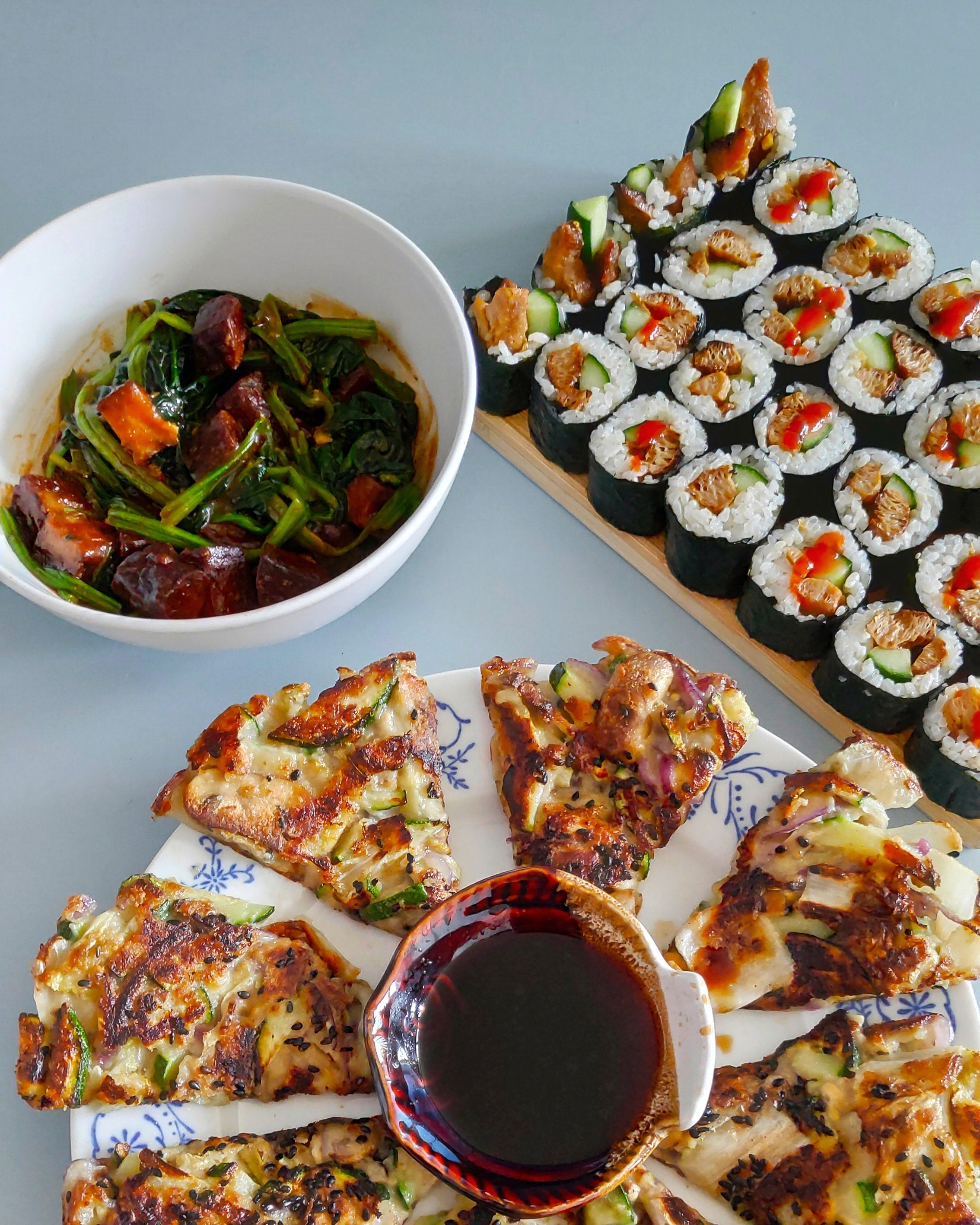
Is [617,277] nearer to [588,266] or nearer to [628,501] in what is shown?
[588,266]

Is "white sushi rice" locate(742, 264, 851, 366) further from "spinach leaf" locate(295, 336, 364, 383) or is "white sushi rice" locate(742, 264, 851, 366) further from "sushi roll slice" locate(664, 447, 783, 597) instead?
"spinach leaf" locate(295, 336, 364, 383)

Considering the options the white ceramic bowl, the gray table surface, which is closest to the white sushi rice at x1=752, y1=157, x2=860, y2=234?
the gray table surface

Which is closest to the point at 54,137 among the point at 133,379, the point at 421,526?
the point at 133,379

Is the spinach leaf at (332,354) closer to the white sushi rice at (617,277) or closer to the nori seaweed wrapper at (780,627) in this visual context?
the white sushi rice at (617,277)

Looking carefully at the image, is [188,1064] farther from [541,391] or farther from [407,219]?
[407,219]

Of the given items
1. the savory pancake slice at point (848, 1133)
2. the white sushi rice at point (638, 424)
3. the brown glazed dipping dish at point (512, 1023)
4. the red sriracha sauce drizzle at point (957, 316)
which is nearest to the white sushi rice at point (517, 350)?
the white sushi rice at point (638, 424)

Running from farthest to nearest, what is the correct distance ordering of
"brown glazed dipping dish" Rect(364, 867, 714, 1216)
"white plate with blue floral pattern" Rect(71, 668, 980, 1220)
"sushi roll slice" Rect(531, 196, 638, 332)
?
"sushi roll slice" Rect(531, 196, 638, 332) → "white plate with blue floral pattern" Rect(71, 668, 980, 1220) → "brown glazed dipping dish" Rect(364, 867, 714, 1216)
